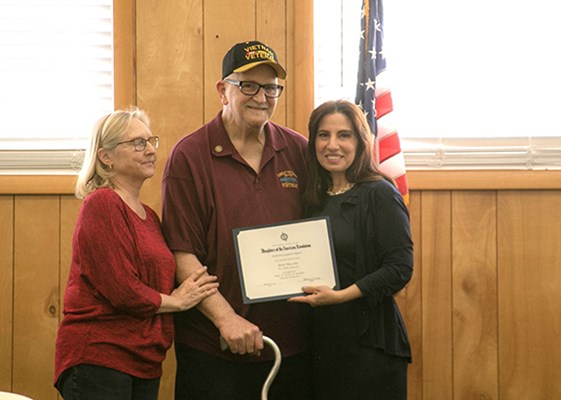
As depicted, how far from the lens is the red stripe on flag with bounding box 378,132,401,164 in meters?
2.79

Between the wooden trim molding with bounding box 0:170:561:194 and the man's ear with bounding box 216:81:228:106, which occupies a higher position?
the man's ear with bounding box 216:81:228:106

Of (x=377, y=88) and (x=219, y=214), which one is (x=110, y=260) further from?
(x=377, y=88)

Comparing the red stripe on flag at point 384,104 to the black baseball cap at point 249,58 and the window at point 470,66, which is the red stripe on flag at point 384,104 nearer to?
the window at point 470,66

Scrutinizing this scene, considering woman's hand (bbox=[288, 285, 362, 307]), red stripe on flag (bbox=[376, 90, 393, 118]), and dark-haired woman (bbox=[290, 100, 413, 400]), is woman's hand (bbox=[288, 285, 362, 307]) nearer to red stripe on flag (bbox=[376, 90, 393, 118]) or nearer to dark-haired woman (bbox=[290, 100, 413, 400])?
dark-haired woman (bbox=[290, 100, 413, 400])

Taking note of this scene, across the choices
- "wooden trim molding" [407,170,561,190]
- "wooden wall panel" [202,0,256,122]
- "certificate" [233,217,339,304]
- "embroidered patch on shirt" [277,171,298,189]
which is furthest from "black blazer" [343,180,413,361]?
"wooden wall panel" [202,0,256,122]

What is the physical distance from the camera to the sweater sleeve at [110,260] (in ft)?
6.42

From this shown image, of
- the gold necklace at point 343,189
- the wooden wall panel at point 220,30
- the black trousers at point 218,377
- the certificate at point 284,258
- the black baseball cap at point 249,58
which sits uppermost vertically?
the wooden wall panel at point 220,30

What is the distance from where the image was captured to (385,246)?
7.14ft

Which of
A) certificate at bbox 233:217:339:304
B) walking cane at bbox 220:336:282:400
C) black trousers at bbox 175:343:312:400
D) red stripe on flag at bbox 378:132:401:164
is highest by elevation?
red stripe on flag at bbox 378:132:401:164

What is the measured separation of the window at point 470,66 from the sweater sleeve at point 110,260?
128cm

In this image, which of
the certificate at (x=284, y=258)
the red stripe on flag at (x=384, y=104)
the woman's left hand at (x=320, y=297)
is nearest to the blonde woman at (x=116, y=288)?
the certificate at (x=284, y=258)

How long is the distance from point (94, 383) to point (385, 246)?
3.08ft

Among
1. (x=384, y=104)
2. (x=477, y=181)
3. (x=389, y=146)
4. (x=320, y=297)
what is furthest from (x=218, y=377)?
(x=477, y=181)

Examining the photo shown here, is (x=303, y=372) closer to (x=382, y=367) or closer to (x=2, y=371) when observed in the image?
(x=382, y=367)
